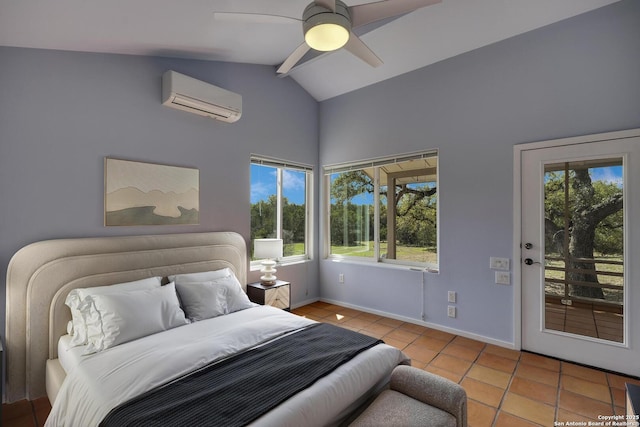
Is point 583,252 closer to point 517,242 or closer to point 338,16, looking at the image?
point 517,242

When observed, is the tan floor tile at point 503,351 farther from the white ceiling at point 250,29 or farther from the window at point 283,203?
the white ceiling at point 250,29

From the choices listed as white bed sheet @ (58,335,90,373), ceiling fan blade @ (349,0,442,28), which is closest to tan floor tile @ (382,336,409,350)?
white bed sheet @ (58,335,90,373)

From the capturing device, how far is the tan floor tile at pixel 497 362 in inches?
104

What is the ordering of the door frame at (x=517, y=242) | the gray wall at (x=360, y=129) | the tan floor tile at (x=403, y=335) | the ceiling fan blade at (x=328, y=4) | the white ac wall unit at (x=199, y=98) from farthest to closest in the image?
the tan floor tile at (x=403, y=335) < the door frame at (x=517, y=242) < the white ac wall unit at (x=199, y=98) < the gray wall at (x=360, y=129) < the ceiling fan blade at (x=328, y=4)

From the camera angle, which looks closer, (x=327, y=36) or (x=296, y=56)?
(x=327, y=36)

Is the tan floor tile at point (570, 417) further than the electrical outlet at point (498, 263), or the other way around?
the electrical outlet at point (498, 263)

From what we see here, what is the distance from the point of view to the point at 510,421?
1985 millimetres

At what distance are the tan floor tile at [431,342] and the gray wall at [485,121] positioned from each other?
326mm

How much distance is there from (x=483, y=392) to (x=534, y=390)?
40 centimetres

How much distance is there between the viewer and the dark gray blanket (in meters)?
1.30

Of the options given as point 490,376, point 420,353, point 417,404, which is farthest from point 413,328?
point 417,404

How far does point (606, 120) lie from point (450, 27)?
1622 millimetres

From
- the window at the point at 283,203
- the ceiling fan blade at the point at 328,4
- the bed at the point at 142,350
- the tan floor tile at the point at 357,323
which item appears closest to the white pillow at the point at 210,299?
the bed at the point at 142,350

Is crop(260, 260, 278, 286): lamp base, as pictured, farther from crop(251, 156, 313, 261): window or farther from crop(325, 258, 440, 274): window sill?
crop(325, 258, 440, 274): window sill
